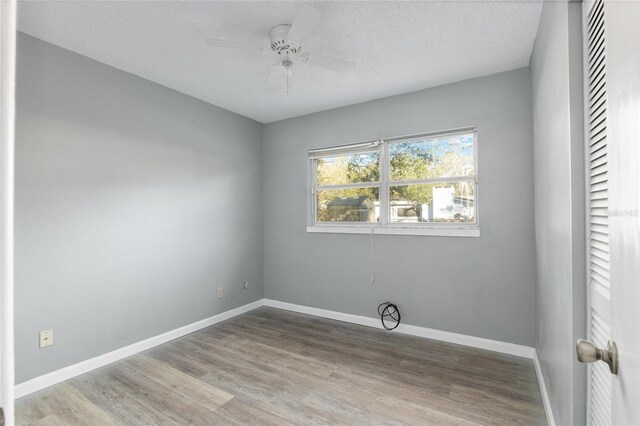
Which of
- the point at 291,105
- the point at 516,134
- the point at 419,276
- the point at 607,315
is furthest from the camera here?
the point at 291,105

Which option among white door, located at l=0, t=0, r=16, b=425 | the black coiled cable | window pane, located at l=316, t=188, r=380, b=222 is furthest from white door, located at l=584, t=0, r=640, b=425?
window pane, located at l=316, t=188, r=380, b=222

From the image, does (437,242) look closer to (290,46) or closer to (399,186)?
(399,186)

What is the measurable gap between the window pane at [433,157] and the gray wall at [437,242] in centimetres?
14

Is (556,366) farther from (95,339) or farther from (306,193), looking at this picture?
(95,339)

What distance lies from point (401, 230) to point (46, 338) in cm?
314

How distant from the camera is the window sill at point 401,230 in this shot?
9.81 ft

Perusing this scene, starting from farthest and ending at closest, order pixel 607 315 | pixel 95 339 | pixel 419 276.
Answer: pixel 419 276
pixel 95 339
pixel 607 315

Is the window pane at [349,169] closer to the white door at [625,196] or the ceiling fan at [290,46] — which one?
the ceiling fan at [290,46]

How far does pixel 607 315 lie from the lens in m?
1.02

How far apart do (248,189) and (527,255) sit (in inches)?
124

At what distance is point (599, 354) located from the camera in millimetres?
685

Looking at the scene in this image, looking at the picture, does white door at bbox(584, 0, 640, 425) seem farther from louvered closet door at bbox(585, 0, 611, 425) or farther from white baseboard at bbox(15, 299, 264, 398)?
white baseboard at bbox(15, 299, 264, 398)

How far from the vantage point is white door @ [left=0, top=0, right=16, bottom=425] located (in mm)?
454

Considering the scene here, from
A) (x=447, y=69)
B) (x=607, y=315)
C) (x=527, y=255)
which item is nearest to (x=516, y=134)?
(x=447, y=69)
